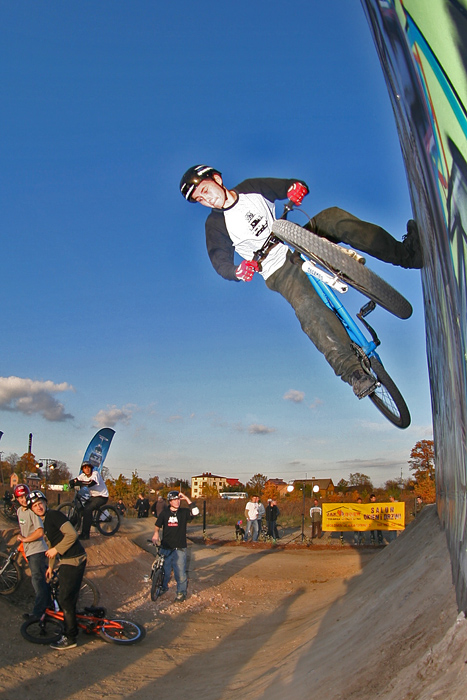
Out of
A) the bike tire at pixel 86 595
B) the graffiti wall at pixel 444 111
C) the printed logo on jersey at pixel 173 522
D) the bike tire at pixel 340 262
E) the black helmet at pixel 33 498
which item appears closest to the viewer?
the graffiti wall at pixel 444 111

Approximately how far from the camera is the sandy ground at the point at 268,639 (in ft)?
12.1

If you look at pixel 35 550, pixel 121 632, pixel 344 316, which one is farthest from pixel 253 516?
pixel 344 316

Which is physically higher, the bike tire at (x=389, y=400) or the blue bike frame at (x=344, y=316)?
the blue bike frame at (x=344, y=316)

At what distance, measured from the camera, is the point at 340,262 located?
15.8 ft

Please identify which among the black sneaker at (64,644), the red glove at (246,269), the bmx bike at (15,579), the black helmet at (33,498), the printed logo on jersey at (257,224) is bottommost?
the black sneaker at (64,644)

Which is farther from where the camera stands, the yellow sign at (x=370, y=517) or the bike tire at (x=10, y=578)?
the yellow sign at (x=370, y=517)

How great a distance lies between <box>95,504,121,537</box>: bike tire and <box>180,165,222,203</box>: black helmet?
957cm

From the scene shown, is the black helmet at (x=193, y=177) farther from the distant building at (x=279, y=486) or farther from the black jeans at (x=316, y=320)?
the distant building at (x=279, y=486)

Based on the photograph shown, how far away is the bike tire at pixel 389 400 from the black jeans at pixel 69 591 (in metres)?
4.50

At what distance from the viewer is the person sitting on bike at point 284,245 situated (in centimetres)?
513

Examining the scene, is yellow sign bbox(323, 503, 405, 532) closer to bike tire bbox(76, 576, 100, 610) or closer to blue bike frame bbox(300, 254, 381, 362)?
bike tire bbox(76, 576, 100, 610)

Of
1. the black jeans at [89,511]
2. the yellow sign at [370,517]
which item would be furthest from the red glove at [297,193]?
the yellow sign at [370,517]

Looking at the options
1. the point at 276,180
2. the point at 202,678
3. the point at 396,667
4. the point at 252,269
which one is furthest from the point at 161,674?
the point at 276,180

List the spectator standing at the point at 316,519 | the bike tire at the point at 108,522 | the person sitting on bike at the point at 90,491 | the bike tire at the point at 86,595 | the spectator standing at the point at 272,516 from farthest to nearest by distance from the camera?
the spectator standing at the point at 316,519, the spectator standing at the point at 272,516, the bike tire at the point at 108,522, the person sitting on bike at the point at 90,491, the bike tire at the point at 86,595
